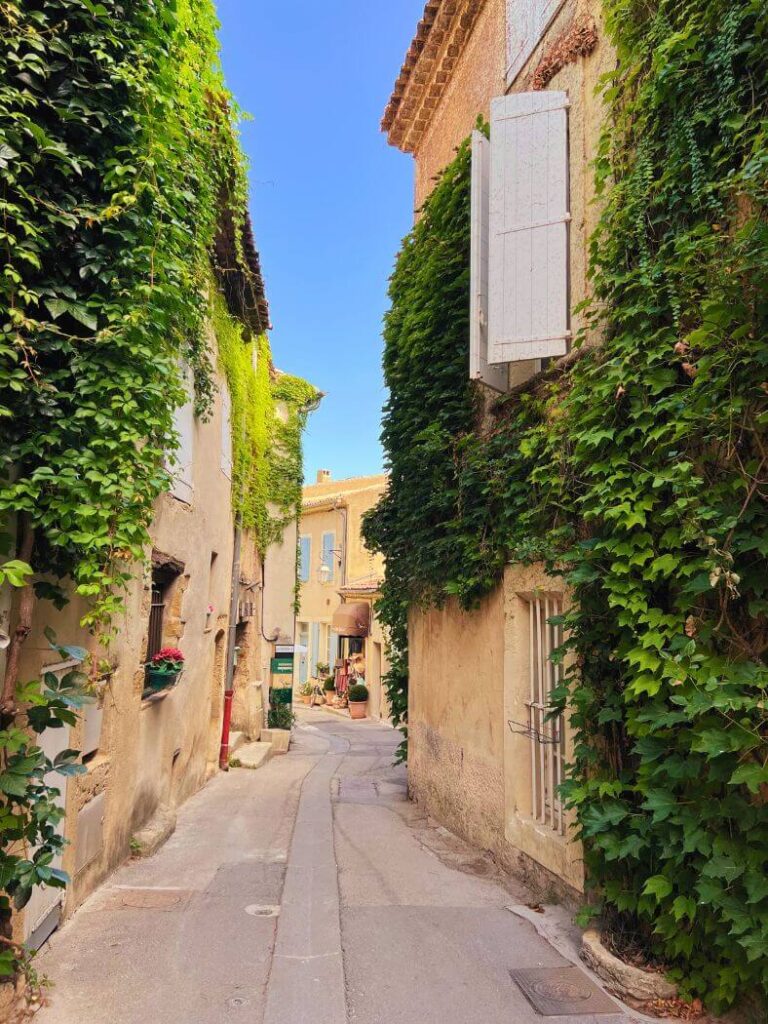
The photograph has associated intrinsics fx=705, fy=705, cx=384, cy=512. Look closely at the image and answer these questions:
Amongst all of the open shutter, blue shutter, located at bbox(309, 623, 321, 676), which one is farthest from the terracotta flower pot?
blue shutter, located at bbox(309, 623, 321, 676)

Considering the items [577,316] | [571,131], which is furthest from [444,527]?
[571,131]

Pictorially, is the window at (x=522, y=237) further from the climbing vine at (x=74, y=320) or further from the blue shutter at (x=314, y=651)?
the blue shutter at (x=314, y=651)

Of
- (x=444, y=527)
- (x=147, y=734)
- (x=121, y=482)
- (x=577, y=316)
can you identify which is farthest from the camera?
(x=444, y=527)

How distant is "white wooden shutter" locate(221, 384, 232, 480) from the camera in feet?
32.5

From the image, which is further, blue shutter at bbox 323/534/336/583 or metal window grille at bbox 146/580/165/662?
blue shutter at bbox 323/534/336/583

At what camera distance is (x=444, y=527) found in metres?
6.95

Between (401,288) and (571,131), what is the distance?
3536 mm

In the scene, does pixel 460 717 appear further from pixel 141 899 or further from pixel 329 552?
pixel 329 552

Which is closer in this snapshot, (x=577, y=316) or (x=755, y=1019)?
(x=755, y=1019)

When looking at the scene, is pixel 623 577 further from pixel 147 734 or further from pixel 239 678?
pixel 239 678

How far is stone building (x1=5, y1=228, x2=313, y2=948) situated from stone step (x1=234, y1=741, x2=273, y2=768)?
20.9 inches

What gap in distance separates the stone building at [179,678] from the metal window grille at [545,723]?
291cm

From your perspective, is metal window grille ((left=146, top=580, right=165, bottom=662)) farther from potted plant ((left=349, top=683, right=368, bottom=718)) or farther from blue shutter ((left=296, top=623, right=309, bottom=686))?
blue shutter ((left=296, top=623, right=309, bottom=686))

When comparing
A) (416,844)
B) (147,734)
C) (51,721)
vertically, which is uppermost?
(51,721)
